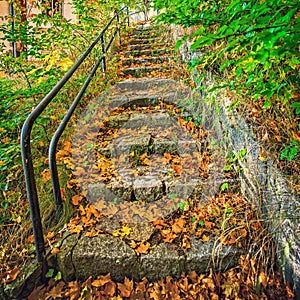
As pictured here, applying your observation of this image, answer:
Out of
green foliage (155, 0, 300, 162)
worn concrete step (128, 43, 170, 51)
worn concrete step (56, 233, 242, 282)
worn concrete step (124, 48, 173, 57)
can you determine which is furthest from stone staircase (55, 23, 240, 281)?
worn concrete step (128, 43, 170, 51)

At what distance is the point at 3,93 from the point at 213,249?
9.08 ft

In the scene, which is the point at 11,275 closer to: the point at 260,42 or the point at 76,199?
the point at 76,199

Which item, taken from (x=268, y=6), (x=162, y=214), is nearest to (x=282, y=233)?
(x=162, y=214)

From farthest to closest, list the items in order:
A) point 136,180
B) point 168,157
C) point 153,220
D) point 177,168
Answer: point 168,157 → point 177,168 → point 136,180 → point 153,220

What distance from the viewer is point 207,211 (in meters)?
1.98

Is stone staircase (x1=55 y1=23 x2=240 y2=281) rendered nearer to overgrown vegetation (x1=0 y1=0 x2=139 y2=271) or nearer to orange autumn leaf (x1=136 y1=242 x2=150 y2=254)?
orange autumn leaf (x1=136 y1=242 x2=150 y2=254)

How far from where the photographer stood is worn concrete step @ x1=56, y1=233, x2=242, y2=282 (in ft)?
5.41

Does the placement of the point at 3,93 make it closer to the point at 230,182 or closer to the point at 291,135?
the point at 230,182

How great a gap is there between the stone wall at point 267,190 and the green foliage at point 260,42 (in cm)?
23

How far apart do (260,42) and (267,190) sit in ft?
3.15

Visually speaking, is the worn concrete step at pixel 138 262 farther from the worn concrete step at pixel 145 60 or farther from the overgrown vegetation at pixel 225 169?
the worn concrete step at pixel 145 60

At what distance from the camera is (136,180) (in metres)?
2.22

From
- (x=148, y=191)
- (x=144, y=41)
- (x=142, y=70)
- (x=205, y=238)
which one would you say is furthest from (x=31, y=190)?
(x=144, y=41)

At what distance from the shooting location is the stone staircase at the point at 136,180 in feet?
5.45
